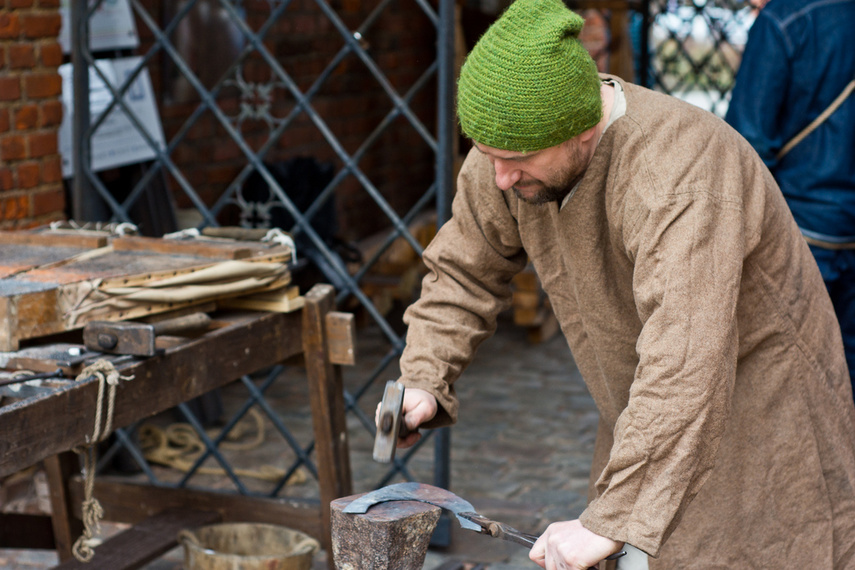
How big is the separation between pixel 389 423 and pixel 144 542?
125 centimetres

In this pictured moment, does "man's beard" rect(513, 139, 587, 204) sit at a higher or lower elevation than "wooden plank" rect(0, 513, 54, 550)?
higher

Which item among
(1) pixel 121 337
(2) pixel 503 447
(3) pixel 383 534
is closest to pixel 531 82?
(3) pixel 383 534

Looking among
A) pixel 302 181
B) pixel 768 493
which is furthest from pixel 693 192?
pixel 302 181

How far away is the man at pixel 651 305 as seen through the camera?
160 centimetres

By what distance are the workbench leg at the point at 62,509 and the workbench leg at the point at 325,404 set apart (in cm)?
70

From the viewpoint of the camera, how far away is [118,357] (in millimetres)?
2131

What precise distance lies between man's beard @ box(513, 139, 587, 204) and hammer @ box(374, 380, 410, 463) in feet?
1.33

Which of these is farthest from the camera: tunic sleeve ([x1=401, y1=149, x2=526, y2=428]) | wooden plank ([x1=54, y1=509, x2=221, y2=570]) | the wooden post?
wooden plank ([x1=54, y1=509, x2=221, y2=570])

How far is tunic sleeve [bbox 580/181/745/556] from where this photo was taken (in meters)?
1.58

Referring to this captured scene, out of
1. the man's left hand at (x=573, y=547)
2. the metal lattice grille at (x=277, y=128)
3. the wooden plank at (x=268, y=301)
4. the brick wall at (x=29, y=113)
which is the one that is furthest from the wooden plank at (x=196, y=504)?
the man's left hand at (x=573, y=547)

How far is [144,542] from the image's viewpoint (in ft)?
9.21

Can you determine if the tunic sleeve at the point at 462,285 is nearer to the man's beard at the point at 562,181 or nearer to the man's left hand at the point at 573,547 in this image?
the man's beard at the point at 562,181

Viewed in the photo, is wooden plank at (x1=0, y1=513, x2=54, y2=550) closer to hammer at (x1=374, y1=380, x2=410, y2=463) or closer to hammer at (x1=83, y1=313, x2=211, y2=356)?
hammer at (x1=83, y1=313, x2=211, y2=356)

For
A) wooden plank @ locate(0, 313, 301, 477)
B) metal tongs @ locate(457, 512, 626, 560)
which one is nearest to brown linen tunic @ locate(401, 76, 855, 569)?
metal tongs @ locate(457, 512, 626, 560)
